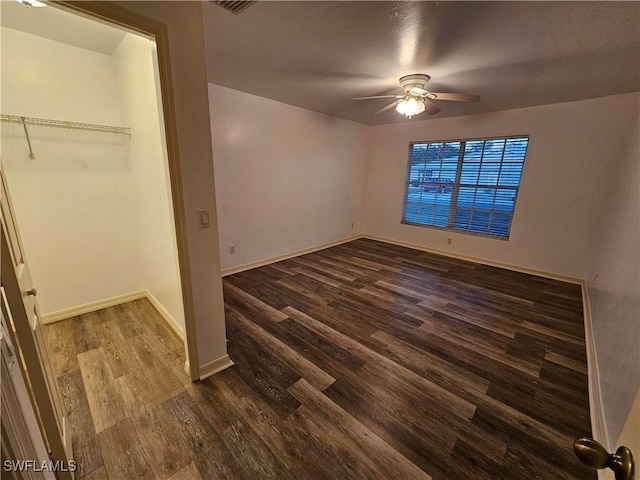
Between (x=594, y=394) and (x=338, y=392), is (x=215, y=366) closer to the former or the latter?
(x=338, y=392)

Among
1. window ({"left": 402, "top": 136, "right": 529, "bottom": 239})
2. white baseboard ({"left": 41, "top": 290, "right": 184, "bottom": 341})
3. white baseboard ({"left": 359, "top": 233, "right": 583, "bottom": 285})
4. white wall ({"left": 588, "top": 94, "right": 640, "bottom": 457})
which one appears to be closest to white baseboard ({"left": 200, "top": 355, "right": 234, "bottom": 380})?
white baseboard ({"left": 41, "top": 290, "right": 184, "bottom": 341})

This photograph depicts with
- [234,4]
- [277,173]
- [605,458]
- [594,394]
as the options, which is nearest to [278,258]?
[277,173]

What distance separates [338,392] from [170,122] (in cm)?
192

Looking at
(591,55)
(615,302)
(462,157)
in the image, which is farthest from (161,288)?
(462,157)

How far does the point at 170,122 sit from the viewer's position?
1.42 metres

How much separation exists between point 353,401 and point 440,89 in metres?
3.37

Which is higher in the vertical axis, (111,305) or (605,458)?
(605,458)

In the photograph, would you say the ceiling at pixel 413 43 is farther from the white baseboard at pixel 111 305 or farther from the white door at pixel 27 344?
the white baseboard at pixel 111 305

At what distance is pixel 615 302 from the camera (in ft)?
6.32

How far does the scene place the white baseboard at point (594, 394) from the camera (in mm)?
1446

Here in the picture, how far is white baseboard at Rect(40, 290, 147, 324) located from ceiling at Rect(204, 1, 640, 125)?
2530mm

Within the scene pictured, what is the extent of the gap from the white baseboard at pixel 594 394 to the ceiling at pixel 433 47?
230cm

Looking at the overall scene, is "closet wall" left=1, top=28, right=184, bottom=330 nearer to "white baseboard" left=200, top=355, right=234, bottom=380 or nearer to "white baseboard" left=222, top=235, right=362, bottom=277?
"white baseboard" left=200, top=355, right=234, bottom=380

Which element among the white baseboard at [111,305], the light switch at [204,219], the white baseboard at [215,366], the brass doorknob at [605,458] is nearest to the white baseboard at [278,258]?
the white baseboard at [111,305]
